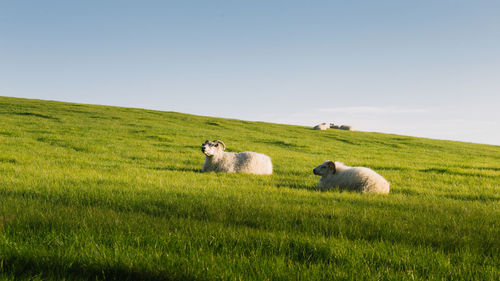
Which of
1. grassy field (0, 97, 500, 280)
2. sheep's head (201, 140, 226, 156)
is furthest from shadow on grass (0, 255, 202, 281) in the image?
sheep's head (201, 140, 226, 156)

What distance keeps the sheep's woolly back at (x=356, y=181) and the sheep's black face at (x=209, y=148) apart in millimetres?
4215

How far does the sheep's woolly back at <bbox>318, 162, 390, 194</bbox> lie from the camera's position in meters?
8.57

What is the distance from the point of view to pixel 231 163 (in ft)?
39.2

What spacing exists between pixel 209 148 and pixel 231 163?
1.01 meters

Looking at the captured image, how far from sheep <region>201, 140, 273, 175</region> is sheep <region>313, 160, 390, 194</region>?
10.1 feet

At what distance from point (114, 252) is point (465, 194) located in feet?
30.2

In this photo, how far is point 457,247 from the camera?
13.3 ft

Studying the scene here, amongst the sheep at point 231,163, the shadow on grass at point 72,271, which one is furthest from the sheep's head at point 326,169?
the shadow on grass at point 72,271

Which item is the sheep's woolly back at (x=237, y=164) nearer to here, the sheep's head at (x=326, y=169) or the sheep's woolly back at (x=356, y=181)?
the sheep's head at (x=326, y=169)

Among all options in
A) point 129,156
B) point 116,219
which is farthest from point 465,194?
point 129,156

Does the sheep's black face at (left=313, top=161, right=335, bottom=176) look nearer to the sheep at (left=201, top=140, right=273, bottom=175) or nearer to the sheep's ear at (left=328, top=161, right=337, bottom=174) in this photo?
the sheep's ear at (left=328, top=161, right=337, bottom=174)

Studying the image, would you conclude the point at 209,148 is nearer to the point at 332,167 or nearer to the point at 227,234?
the point at 332,167

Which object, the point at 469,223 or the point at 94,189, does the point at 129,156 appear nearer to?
the point at 94,189

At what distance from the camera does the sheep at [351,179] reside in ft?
28.1
